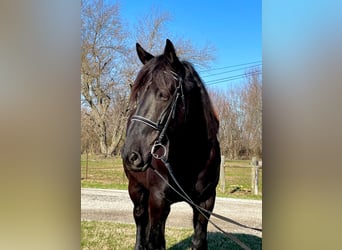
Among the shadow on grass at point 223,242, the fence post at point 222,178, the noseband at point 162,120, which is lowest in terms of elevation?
the shadow on grass at point 223,242

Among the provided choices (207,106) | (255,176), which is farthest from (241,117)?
(255,176)

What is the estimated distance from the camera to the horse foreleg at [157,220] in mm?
1940

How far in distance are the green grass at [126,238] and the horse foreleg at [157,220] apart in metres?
0.04

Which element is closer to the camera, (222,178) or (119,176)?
(222,178)

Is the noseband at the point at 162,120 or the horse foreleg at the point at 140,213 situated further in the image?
the horse foreleg at the point at 140,213

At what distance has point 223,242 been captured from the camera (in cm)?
194

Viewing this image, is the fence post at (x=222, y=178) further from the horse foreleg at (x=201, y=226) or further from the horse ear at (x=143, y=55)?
the horse ear at (x=143, y=55)

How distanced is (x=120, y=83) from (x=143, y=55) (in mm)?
217

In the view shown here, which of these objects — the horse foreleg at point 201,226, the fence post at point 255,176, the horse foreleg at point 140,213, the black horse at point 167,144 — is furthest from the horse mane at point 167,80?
the horse foreleg at point 140,213

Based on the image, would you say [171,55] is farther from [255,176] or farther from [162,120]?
[255,176]

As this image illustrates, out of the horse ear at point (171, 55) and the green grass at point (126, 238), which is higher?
the horse ear at point (171, 55)
